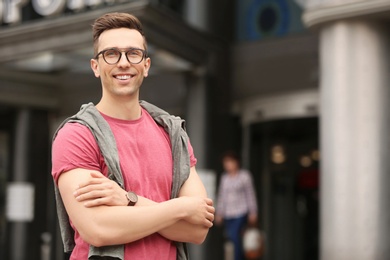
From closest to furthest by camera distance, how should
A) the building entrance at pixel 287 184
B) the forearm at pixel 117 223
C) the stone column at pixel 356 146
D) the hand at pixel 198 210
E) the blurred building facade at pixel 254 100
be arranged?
the forearm at pixel 117 223, the hand at pixel 198 210, the stone column at pixel 356 146, the blurred building facade at pixel 254 100, the building entrance at pixel 287 184

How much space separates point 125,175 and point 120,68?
342 mm

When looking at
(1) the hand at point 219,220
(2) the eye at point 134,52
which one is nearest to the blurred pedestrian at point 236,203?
(1) the hand at point 219,220

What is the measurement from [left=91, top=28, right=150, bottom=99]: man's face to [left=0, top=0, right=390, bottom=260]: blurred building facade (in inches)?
244

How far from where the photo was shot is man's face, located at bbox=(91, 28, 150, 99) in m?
2.38

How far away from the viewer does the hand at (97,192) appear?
2.25 m

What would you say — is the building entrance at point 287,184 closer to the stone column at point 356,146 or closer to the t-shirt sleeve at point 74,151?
the stone column at point 356,146

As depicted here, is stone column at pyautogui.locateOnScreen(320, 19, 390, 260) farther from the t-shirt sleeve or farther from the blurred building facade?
the t-shirt sleeve

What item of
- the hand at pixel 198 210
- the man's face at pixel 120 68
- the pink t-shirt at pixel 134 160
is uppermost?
the man's face at pixel 120 68

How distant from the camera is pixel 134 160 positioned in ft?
7.88

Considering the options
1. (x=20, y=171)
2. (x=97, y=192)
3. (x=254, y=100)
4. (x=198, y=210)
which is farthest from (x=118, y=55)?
(x=20, y=171)

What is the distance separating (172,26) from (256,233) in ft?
10.6

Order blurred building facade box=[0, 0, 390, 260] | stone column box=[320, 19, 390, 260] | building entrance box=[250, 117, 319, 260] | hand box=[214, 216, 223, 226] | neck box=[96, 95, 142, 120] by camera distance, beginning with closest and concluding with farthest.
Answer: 1. neck box=[96, 95, 142, 120]
2. stone column box=[320, 19, 390, 260]
3. blurred building facade box=[0, 0, 390, 260]
4. hand box=[214, 216, 223, 226]
5. building entrance box=[250, 117, 319, 260]

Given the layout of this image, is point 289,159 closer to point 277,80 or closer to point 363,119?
point 277,80

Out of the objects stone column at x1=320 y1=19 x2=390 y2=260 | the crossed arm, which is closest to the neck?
the crossed arm
